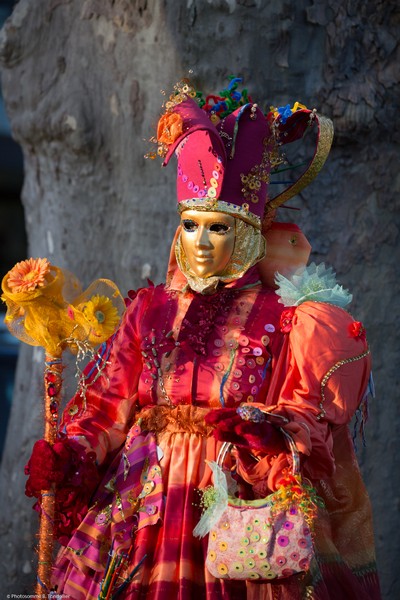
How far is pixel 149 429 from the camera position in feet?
10.7

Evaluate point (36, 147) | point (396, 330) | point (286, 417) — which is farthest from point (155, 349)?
point (36, 147)

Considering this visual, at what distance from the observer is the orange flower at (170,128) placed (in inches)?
127

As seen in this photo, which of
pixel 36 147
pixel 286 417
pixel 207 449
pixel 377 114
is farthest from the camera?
pixel 36 147

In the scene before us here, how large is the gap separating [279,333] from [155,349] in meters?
0.39

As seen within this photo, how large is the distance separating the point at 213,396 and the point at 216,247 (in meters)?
0.45

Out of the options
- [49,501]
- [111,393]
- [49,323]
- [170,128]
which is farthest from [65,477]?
[170,128]

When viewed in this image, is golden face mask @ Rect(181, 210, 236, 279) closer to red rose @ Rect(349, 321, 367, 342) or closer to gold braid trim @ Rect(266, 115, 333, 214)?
gold braid trim @ Rect(266, 115, 333, 214)

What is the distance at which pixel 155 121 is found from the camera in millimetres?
4426

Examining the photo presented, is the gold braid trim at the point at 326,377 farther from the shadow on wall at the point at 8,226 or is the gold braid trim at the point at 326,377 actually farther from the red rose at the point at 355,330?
the shadow on wall at the point at 8,226

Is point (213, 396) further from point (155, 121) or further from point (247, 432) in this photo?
point (155, 121)

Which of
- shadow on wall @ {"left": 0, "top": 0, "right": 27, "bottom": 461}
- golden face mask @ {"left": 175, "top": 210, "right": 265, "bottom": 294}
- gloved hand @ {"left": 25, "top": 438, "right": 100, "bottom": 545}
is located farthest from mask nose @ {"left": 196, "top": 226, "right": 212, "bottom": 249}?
shadow on wall @ {"left": 0, "top": 0, "right": 27, "bottom": 461}

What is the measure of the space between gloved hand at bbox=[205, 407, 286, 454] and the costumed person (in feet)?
0.04

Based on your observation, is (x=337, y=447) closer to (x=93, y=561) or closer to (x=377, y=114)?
(x=93, y=561)

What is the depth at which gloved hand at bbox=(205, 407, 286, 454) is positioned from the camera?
9.22 feet
